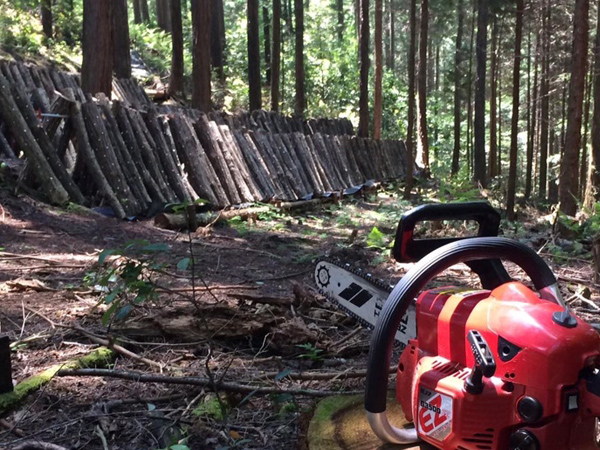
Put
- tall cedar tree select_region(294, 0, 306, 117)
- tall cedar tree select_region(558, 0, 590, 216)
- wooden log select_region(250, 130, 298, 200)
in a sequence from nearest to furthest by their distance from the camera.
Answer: tall cedar tree select_region(558, 0, 590, 216), wooden log select_region(250, 130, 298, 200), tall cedar tree select_region(294, 0, 306, 117)

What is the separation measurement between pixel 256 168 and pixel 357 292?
790 centimetres

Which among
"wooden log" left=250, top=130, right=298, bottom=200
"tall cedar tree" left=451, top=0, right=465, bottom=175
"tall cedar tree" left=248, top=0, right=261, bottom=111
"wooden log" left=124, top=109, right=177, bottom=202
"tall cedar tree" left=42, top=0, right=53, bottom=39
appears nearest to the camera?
"wooden log" left=124, top=109, right=177, bottom=202

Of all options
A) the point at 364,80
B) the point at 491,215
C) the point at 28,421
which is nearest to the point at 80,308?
the point at 28,421

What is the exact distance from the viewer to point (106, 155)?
25.4 feet

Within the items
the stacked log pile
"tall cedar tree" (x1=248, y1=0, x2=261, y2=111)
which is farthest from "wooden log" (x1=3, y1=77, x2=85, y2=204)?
"tall cedar tree" (x1=248, y1=0, x2=261, y2=111)

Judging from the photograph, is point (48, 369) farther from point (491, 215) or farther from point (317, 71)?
point (317, 71)

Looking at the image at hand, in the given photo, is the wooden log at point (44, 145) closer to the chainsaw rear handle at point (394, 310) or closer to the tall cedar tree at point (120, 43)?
the chainsaw rear handle at point (394, 310)

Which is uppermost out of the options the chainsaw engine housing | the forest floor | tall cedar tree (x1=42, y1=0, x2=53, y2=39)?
tall cedar tree (x1=42, y1=0, x2=53, y2=39)

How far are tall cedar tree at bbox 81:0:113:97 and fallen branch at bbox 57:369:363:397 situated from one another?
1003 cm

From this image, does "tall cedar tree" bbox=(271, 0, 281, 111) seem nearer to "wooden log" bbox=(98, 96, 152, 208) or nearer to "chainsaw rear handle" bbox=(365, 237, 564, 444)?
"wooden log" bbox=(98, 96, 152, 208)

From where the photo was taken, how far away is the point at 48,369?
281 centimetres

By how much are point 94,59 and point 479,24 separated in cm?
1279

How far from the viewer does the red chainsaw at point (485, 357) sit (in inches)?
56.1

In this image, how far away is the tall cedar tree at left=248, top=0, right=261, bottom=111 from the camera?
19.2 metres
